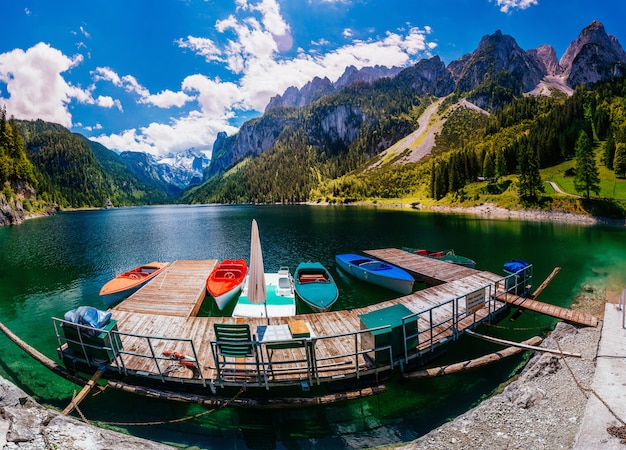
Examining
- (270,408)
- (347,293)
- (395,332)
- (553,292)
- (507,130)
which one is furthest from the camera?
(507,130)

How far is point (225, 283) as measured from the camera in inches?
1013

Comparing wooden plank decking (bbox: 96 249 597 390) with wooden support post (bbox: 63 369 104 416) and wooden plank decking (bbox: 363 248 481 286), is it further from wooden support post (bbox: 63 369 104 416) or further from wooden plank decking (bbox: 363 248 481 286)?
wooden support post (bbox: 63 369 104 416)

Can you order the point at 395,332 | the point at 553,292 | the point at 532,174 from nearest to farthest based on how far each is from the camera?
the point at 395,332, the point at 553,292, the point at 532,174

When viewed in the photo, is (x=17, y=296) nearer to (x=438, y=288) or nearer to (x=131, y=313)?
(x=131, y=313)

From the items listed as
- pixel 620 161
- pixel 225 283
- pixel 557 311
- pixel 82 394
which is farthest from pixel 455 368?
pixel 620 161

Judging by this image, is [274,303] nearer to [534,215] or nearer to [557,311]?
[557,311]

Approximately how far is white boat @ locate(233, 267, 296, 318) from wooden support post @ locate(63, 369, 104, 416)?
849 centimetres

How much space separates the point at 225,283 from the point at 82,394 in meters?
13.8

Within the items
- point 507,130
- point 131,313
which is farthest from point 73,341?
point 507,130

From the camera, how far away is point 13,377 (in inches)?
615

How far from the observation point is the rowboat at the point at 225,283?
24.0m

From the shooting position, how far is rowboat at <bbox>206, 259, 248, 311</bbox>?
2398 cm

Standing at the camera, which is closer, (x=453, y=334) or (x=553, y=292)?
(x=453, y=334)

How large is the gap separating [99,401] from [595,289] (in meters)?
37.2
